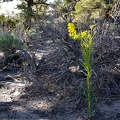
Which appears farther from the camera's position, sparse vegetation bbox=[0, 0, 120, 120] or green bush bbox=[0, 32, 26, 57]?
green bush bbox=[0, 32, 26, 57]

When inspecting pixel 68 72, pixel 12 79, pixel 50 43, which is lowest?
pixel 12 79

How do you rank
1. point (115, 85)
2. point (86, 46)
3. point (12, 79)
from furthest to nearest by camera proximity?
point (12, 79) → point (115, 85) → point (86, 46)

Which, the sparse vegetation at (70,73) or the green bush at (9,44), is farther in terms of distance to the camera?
the green bush at (9,44)

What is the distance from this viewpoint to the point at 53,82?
519cm

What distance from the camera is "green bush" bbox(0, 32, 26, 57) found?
758cm

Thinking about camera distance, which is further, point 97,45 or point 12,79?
point 12,79

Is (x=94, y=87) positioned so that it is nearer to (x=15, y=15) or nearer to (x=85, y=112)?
(x=85, y=112)

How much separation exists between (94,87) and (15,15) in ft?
43.9

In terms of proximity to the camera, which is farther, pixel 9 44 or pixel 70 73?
pixel 9 44

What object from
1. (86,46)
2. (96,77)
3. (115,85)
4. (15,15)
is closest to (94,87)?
(96,77)

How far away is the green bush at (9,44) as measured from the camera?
7.58m

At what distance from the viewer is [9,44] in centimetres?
775

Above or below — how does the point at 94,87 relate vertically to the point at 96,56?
below

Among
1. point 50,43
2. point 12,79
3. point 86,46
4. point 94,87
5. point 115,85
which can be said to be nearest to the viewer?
point 86,46
